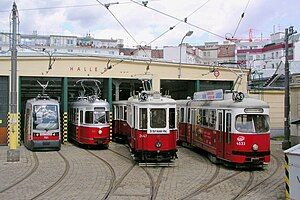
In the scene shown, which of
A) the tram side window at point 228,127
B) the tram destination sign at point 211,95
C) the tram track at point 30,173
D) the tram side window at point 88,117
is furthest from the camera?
the tram side window at point 88,117

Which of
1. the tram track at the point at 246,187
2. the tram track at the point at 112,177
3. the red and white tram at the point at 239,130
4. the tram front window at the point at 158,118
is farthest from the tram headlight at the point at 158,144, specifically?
the tram track at the point at 246,187

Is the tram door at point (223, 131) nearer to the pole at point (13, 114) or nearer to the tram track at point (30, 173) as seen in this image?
the tram track at point (30, 173)

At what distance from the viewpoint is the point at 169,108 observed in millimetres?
18250

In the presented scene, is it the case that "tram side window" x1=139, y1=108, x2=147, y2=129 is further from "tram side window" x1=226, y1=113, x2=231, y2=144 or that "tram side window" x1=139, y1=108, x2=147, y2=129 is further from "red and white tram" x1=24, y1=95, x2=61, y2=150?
"red and white tram" x1=24, y1=95, x2=61, y2=150

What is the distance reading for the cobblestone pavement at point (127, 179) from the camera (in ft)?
41.7

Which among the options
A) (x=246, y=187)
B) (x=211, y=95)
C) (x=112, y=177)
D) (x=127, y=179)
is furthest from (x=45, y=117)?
(x=246, y=187)

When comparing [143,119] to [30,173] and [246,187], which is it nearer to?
[30,173]

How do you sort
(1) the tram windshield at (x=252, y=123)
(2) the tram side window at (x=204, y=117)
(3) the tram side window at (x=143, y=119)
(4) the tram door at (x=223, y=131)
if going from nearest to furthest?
(1) the tram windshield at (x=252, y=123), (4) the tram door at (x=223, y=131), (3) the tram side window at (x=143, y=119), (2) the tram side window at (x=204, y=117)

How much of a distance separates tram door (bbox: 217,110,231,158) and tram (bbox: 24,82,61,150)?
9788 millimetres

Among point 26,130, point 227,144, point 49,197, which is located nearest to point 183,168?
point 227,144

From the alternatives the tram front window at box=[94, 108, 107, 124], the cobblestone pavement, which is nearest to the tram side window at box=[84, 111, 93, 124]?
the tram front window at box=[94, 108, 107, 124]

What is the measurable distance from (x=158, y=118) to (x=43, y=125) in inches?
332

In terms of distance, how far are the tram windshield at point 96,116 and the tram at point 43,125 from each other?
1.80 meters

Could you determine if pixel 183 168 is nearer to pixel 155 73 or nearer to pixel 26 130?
pixel 26 130
